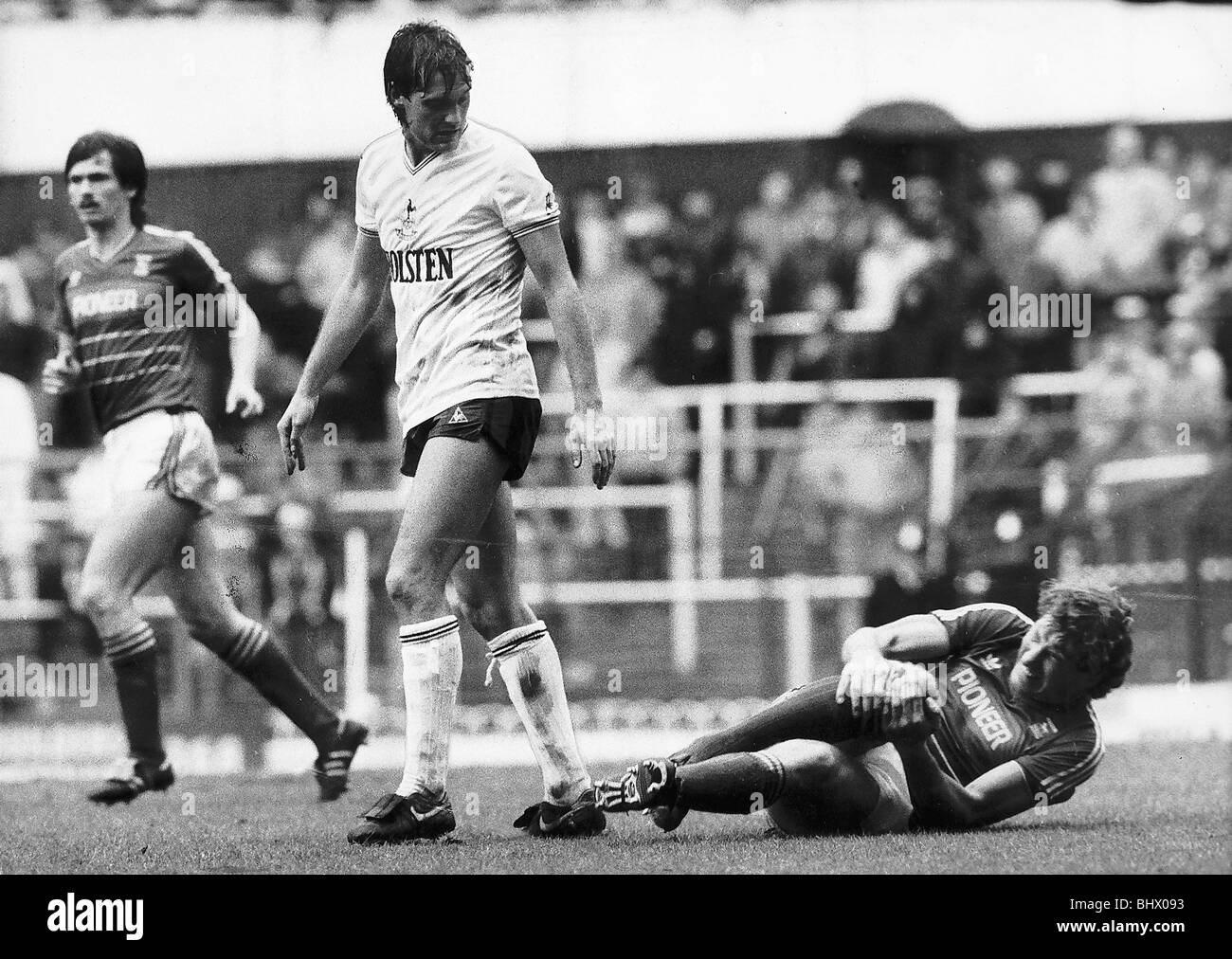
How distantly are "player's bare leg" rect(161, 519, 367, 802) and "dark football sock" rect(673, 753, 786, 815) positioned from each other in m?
1.69

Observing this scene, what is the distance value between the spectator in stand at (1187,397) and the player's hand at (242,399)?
15.4ft

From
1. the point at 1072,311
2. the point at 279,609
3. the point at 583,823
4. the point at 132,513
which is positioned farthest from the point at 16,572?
the point at 1072,311

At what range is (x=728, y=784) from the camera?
550 cm

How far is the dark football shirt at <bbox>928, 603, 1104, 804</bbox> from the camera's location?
5.81 m

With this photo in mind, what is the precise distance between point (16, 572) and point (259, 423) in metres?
2.12

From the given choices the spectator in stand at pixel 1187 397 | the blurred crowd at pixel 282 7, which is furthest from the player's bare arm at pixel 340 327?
the spectator in stand at pixel 1187 397

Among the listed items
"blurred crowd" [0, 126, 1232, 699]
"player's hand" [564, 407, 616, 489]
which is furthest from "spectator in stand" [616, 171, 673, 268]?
"player's hand" [564, 407, 616, 489]

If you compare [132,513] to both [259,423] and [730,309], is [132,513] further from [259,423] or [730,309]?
[730,309]

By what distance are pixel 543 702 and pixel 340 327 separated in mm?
1399

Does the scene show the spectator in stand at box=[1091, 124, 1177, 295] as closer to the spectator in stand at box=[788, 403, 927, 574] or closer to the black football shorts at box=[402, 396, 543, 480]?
the spectator in stand at box=[788, 403, 927, 574]

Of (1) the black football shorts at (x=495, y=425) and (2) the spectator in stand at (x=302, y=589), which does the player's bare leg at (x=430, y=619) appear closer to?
(1) the black football shorts at (x=495, y=425)

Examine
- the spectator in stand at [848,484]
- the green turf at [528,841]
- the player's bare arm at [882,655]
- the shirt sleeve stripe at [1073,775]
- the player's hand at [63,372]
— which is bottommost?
the green turf at [528,841]

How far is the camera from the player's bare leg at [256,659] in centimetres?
672

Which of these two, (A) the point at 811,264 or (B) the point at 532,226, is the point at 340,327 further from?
(A) the point at 811,264
